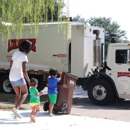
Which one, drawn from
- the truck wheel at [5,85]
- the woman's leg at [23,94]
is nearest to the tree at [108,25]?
the truck wheel at [5,85]

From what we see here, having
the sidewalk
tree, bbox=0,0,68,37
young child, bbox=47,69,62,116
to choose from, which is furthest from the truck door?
young child, bbox=47,69,62,116

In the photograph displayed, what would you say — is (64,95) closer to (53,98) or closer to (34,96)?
(53,98)

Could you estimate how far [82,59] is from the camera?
1427 cm

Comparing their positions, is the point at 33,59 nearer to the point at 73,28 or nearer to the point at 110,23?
the point at 73,28

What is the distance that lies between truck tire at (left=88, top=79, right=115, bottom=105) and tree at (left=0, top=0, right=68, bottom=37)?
11.4ft

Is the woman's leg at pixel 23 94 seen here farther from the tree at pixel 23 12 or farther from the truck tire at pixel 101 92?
the truck tire at pixel 101 92

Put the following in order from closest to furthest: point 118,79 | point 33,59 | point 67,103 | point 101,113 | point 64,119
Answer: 1. point 64,119
2. point 67,103
3. point 101,113
4. point 118,79
5. point 33,59

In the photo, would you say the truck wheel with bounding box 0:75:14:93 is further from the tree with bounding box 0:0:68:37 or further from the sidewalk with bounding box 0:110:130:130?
the sidewalk with bounding box 0:110:130:130

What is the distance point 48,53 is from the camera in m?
15.1

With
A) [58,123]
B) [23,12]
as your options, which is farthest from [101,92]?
[58,123]

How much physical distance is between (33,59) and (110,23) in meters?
43.5

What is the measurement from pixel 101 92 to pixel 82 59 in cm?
170

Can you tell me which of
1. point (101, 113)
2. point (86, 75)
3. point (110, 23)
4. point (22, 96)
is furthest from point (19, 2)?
point (110, 23)

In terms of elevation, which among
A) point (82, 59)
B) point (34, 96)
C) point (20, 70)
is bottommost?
point (34, 96)
